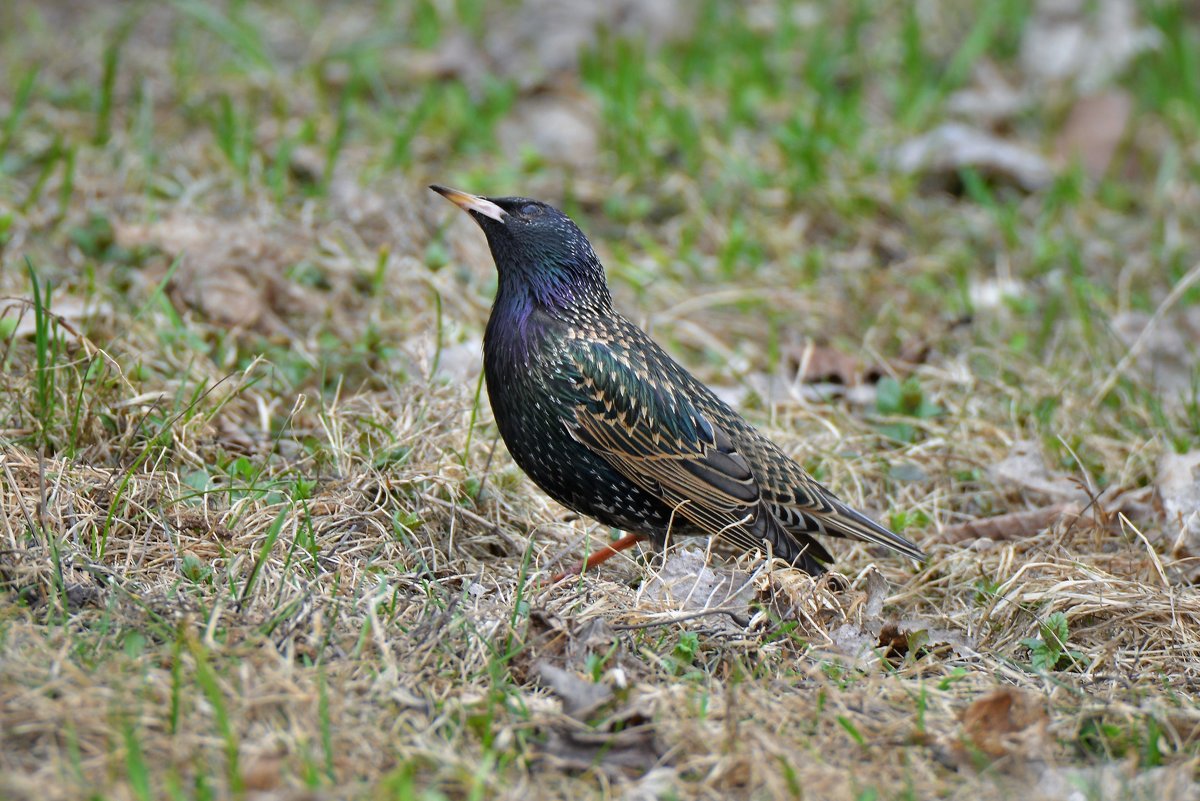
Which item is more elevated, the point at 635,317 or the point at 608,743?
the point at 635,317

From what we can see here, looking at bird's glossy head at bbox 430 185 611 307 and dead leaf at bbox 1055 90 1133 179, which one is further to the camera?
dead leaf at bbox 1055 90 1133 179

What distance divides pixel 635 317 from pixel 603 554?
182cm

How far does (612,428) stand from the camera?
3836 mm

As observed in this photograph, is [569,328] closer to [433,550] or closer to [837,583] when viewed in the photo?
[433,550]

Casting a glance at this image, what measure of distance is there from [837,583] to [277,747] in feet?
6.22

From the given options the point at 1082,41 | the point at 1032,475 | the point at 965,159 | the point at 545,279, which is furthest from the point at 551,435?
the point at 1082,41

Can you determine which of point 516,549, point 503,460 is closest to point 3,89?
point 503,460

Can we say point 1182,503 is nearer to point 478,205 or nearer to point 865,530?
point 865,530

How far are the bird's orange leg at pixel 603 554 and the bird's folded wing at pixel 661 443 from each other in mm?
232

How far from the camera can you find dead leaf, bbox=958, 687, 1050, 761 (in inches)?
113

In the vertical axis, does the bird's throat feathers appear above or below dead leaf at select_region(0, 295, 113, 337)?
above

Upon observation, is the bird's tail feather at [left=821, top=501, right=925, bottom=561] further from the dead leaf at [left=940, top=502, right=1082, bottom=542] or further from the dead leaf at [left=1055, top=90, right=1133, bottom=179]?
the dead leaf at [left=1055, top=90, right=1133, bottom=179]

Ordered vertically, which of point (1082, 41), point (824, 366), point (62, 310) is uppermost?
point (1082, 41)

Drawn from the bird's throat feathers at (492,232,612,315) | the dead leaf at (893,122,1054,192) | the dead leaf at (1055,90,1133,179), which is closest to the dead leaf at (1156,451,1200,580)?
the bird's throat feathers at (492,232,612,315)
